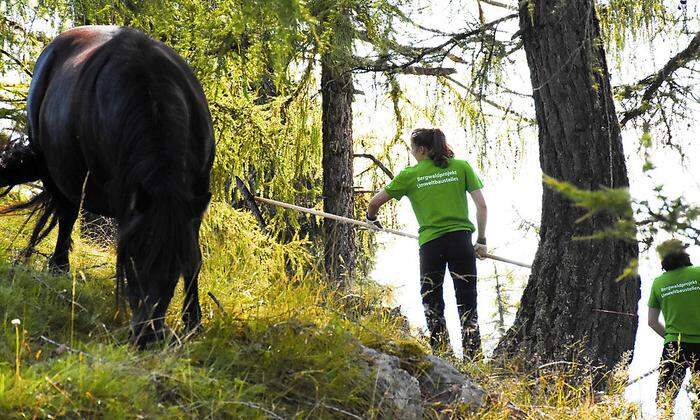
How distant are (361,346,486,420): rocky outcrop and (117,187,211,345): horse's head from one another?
108 cm

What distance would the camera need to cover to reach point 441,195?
6.62 m

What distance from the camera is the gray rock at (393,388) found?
4281 mm

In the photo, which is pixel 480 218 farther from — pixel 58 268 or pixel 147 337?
pixel 147 337

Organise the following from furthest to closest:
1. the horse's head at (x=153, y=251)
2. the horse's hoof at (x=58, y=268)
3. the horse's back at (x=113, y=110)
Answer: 1. the horse's hoof at (x=58, y=268)
2. the horse's back at (x=113, y=110)
3. the horse's head at (x=153, y=251)

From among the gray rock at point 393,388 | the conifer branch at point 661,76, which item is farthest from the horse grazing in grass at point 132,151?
the conifer branch at point 661,76

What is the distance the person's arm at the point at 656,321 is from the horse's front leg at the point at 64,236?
506 cm

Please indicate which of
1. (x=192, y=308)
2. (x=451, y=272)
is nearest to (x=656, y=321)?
(x=451, y=272)

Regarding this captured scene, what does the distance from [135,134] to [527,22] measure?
11.7ft

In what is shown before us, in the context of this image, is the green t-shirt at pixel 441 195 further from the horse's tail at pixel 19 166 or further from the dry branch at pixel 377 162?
the dry branch at pixel 377 162

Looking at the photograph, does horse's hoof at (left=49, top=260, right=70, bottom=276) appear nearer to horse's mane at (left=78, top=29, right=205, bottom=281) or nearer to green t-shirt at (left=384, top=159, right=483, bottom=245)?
horse's mane at (left=78, top=29, right=205, bottom=281)

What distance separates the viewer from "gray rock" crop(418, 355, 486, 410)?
4586 millimetres

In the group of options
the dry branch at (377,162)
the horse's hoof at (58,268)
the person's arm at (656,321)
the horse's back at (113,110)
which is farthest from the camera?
the dry branch at (377,162)

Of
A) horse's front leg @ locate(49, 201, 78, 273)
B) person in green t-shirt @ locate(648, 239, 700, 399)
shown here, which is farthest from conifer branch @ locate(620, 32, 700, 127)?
horse's front leg @ locate(49, 201, 78, 273)

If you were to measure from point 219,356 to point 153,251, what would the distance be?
72 centimetres
